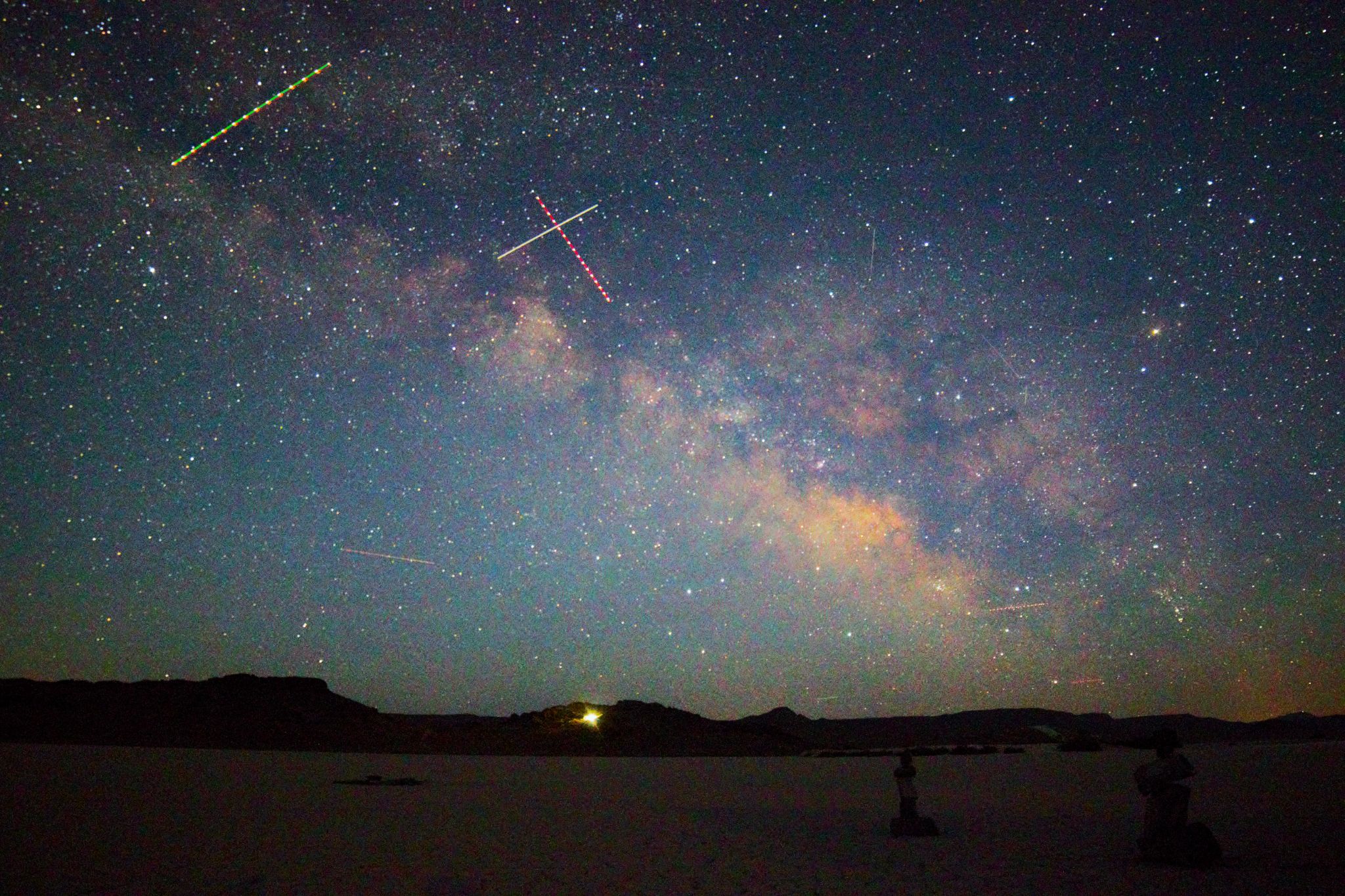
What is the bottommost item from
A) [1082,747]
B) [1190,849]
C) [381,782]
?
[1082,747]

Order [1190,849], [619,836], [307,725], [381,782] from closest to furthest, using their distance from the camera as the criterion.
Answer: [1190,849] < [619,836] < [381,782] < [307,725]

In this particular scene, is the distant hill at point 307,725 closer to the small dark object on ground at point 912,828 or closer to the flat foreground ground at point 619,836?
the flat foreground ground at point 619,836

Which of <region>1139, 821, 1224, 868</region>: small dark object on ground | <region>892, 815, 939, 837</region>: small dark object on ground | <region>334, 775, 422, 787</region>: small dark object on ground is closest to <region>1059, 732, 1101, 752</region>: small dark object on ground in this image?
<region>334, 775, 422, 787</region>: small dark object on ground

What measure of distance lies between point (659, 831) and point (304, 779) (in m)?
16.9

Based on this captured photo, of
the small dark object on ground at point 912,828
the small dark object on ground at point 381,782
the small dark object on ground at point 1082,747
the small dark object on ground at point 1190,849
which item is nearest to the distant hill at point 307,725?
the small dark object on ground at point 1082,747

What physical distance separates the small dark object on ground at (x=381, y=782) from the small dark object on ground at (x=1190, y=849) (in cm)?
2108

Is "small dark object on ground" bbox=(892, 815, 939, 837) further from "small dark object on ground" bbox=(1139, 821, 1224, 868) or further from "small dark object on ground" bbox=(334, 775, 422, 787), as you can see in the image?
"small dark object on ground" bbox=(334, 775, 422, 787)

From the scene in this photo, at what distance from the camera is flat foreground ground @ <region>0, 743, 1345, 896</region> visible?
8969 millimetres

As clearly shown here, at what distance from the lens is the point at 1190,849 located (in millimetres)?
9445

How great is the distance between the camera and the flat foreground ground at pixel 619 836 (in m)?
8.97

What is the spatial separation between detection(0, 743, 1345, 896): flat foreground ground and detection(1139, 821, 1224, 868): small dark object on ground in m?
0.23

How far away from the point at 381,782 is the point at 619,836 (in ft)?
49.4

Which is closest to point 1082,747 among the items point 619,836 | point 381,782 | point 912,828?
point 381,782

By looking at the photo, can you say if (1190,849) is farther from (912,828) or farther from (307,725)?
(307,725)
